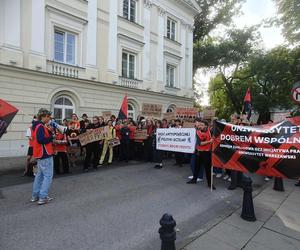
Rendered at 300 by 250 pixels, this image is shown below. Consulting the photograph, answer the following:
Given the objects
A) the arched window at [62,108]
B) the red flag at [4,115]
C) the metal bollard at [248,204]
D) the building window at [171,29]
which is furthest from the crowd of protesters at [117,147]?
the building window at [171,29]

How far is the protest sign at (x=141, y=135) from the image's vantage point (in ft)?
35.3

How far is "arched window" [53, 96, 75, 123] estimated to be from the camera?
12.6 meters

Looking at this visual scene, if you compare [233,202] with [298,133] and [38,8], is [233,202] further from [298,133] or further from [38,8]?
[38,8]

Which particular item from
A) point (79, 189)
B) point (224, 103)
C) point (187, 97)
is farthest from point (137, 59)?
point (224, 103)

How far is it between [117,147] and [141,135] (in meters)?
1.28

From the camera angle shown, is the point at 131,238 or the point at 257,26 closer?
the point at 131,238

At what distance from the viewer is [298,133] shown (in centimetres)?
465

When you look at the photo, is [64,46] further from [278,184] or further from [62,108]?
[278,184]

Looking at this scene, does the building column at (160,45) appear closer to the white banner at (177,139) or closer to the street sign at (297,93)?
the white banner at (177,139)

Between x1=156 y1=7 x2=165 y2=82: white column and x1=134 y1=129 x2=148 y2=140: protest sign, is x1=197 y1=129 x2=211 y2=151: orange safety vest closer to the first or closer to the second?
x1=134 y1=129 x2=148 y2=140: protest sign

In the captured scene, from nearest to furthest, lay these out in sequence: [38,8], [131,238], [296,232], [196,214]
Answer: [131,238], [296,232], [196,214], [38,8]

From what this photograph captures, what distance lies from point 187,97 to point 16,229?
18.4 metres

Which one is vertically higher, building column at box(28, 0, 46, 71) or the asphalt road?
building column at box(28, 0, 46, 71)

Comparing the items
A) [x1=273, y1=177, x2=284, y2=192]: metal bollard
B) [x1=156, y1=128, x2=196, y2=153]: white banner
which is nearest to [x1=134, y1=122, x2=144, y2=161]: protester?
[x1=156, y1=128, x2=196, y2=153]: white banner
